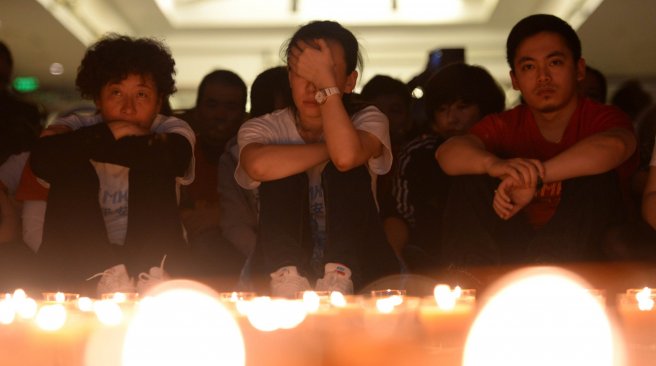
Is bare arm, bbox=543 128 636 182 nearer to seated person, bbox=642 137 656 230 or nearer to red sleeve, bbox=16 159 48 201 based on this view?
seated person, bbox=642 137 656 230

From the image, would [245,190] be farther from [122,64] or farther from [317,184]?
[122,64]

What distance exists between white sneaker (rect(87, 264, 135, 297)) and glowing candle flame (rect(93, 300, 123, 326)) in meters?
0.64

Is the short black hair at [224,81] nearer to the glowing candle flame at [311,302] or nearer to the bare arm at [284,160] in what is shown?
the bare arm at [284,160]

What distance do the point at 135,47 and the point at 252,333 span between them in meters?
1.34

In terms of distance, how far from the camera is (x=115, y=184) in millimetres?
2334

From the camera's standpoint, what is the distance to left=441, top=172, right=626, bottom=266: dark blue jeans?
200cm

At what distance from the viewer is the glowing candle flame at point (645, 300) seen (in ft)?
4.26

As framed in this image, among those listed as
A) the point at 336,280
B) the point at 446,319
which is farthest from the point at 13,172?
the point at 446,319

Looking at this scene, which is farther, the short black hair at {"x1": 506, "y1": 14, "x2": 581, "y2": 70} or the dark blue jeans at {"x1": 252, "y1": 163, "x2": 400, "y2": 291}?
the short black hair at {"x1": 506, "y1": 14, "x2": 581, "y2": 70}

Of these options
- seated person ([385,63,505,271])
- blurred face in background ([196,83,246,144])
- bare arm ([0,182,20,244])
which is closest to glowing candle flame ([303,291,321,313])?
seated person ([385,63,505,271])

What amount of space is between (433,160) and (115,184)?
86 cm

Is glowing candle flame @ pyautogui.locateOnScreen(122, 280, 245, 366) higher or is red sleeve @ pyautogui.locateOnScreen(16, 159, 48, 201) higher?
red sleeve @ pyautogui.locateOnScreen(16, 159, 48, 201)

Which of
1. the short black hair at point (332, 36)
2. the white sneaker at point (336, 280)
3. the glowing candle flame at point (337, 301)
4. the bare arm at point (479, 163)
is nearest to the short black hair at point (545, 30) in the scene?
the bare arm at point (479, 163)

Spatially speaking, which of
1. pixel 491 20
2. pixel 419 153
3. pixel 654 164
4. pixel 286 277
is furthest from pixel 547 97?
pixel 491 20
